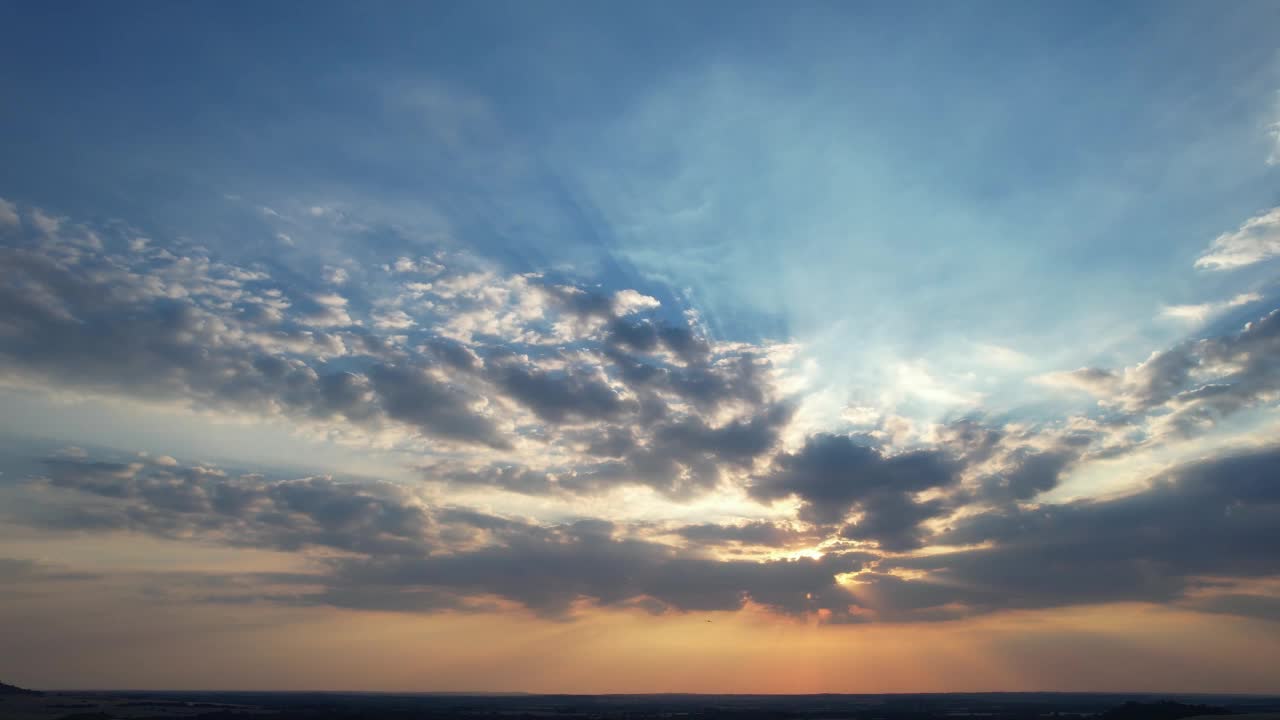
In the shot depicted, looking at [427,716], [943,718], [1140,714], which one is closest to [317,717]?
[427,716]

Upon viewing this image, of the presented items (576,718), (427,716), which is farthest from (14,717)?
(576,718)

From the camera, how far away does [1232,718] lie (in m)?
106

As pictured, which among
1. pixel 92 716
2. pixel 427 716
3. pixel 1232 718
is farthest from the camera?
pixel 427 716

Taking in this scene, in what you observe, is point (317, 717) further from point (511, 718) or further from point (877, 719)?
point (877, 719)

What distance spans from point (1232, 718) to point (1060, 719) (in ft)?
223

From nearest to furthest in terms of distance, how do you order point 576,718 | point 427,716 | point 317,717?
point 317,717, point 576,718, point 427,716

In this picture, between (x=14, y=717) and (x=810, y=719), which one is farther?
(x=810, y=719)

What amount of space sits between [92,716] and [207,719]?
24912 mm

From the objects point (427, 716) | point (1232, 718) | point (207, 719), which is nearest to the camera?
point (1232, 718)

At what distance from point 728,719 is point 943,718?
50.8m

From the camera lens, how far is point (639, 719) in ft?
558

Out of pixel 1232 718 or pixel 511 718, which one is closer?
pixel 1232 718

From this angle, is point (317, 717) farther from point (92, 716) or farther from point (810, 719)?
point (810, 719)

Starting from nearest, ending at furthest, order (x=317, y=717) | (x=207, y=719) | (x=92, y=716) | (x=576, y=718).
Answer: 1. (x=92, y=716)
2. (x=207, y=719)
3. (x=317, y=717)
4. (x=576, y=718)
